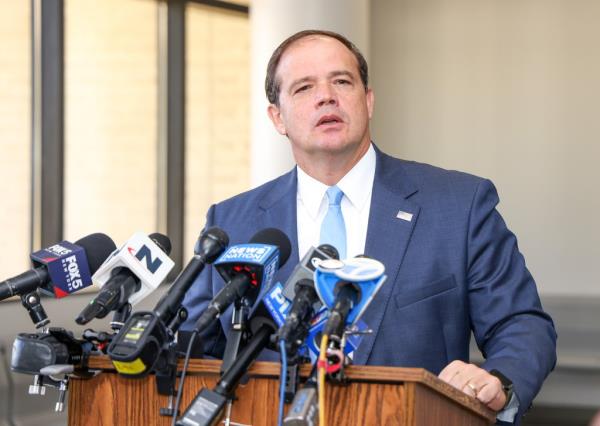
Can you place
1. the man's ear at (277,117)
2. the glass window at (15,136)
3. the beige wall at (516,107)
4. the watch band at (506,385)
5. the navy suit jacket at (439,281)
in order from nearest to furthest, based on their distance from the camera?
the watch band at (506,385) → the navy suit jacket at (439,281) → the man's ear at (277,117) → the glass window at (15,136) → the beige wall at (516,107)

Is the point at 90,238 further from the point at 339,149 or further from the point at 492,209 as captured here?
the point at 492,209

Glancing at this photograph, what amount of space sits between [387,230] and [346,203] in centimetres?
16

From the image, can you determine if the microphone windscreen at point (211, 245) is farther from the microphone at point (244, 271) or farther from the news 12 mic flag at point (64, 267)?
the news 12 mic flag at point (64, 267)

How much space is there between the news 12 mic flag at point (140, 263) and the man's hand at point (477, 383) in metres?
0.53

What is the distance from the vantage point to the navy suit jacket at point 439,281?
6.92ft

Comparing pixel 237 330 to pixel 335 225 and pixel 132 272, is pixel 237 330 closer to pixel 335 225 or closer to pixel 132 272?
pixel 132 272

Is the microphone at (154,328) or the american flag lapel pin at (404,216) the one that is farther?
the american flag lapel pin at (404,216)

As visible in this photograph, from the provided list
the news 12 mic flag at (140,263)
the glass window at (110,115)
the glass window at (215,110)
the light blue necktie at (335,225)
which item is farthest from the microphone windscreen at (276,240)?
the glass window at (215,110)

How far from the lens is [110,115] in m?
6.38

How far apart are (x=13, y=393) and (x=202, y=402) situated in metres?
4.04

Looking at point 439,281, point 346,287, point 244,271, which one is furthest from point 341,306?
point 439,281

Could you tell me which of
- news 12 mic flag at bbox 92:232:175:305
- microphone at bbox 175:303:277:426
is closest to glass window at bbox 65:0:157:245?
news 12 mic flag at bbox 92:232:175:305

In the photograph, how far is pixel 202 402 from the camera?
1.41 metres

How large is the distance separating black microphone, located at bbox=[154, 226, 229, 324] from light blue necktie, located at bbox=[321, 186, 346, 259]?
70 cm
